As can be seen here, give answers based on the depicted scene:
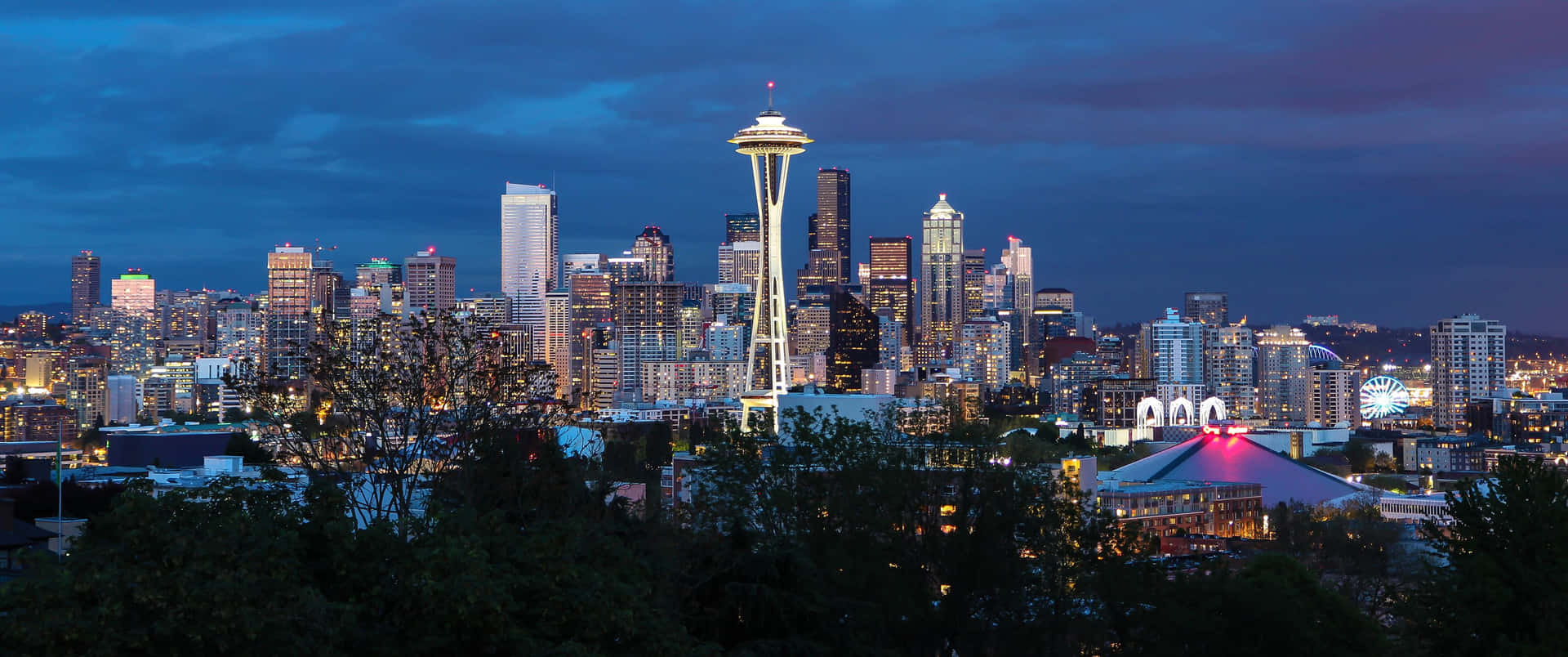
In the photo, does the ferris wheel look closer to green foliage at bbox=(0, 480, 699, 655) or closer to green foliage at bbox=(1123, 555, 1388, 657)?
green foliage at bbox=(1123, 555, 1388, 657)

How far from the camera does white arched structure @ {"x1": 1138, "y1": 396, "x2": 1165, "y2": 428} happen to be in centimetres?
14725

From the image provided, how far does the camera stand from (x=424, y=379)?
2444cm

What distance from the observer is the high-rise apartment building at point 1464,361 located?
607 feet

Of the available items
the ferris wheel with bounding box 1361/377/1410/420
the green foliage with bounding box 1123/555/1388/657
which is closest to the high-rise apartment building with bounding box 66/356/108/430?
the ferris wheel with bounding box 1361/377/1410/420

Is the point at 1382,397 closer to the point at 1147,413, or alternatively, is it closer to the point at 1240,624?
the point at 1147,413

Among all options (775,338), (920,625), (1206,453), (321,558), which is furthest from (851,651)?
(775,338)

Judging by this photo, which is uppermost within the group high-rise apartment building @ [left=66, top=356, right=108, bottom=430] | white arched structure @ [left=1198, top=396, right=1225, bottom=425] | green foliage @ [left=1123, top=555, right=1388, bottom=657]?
high-rise apartment building @ [left=66, top=356, right=108, bottom=430]

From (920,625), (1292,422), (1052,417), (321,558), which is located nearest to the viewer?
(321,558)

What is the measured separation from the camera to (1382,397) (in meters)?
170

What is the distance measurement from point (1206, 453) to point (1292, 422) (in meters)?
105

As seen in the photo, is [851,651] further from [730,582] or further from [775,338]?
[775,338]

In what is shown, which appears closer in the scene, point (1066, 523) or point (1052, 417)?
point (1066, 523)

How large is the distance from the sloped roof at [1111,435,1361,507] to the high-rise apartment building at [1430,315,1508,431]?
100907 millimetres

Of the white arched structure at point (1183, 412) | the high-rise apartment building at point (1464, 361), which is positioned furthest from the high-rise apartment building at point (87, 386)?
the high-rise apartment building at point (1464, 361)
